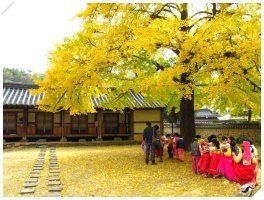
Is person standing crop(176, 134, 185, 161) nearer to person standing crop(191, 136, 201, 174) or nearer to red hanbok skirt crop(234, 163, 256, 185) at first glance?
person standing crop(191, 136, 201, 174)

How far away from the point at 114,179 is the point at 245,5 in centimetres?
686

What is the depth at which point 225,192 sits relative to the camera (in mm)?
8180

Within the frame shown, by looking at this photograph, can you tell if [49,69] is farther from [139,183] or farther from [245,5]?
[245,5]

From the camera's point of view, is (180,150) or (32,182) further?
(180,150)

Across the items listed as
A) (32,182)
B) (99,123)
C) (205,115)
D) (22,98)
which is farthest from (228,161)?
(205,115)

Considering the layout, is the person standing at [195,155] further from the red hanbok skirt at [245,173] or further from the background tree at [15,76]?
the background tree at [15,76]

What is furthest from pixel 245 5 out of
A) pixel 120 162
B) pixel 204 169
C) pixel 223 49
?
pixel 120 162

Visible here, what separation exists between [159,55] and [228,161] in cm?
464

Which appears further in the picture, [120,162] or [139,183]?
[120,162]

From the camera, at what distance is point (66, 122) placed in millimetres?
24078

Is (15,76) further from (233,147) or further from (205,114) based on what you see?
(233,147)

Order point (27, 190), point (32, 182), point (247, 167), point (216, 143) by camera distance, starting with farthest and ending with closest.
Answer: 1. point (216, 143)
2. point (32, 182)
3. point (27, 190)
4. point (247, 167)

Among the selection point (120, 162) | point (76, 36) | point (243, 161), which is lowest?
point (120, 162)

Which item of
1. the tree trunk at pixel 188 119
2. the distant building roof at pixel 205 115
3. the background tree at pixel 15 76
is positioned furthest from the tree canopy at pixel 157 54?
the background tree at pixel 15 76
